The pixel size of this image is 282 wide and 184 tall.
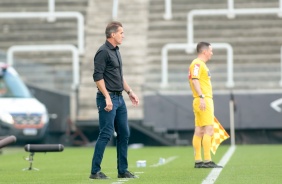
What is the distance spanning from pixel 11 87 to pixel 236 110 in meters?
5.94

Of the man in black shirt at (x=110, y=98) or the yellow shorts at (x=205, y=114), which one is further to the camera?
the yellow shorts at (x=205, y=114)

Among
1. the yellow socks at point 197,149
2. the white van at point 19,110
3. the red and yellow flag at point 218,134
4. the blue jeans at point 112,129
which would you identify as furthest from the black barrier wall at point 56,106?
the blue jeans at point 112,129

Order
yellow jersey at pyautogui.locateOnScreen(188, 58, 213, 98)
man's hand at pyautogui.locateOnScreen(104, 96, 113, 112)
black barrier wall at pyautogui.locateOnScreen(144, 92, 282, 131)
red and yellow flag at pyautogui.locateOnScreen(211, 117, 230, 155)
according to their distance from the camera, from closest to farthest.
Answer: man's hand at pyautogui.locateOnScreen(104, 96, 113, 112)
yellow jersey at pyautogui.locateOnScreen(188, 58, 213, 98)
red and yellow flag at pyautogui.locateOnScreen(211, 117, 230, 155)
black barrier wall at pyautogui.locateOnScreen(144, 92, 282, 131)

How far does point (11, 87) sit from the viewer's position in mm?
27125

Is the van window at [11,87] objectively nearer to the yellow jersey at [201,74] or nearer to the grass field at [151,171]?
the grass field at [151,171]

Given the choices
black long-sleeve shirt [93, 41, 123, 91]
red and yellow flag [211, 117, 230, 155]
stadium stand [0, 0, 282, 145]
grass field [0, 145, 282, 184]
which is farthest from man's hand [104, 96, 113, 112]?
stadium stand [0, 0, 282, 145]

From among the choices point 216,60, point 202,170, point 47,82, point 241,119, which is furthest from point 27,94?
point 202,170

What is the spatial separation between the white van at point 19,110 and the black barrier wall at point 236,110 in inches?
121

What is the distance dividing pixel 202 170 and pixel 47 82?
1359 cm

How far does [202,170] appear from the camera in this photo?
14.2 m

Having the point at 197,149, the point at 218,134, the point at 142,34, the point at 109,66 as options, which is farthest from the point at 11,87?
the point at 109,66

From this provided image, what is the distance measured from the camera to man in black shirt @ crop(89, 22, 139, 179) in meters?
12.3

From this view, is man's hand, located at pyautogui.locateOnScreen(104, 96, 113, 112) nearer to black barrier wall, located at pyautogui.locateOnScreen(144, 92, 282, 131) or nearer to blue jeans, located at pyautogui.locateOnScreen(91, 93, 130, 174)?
blue jeans, located at pyautogui.locateOnScreen(91, 93, 130, 174)

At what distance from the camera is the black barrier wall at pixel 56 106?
2820cm
